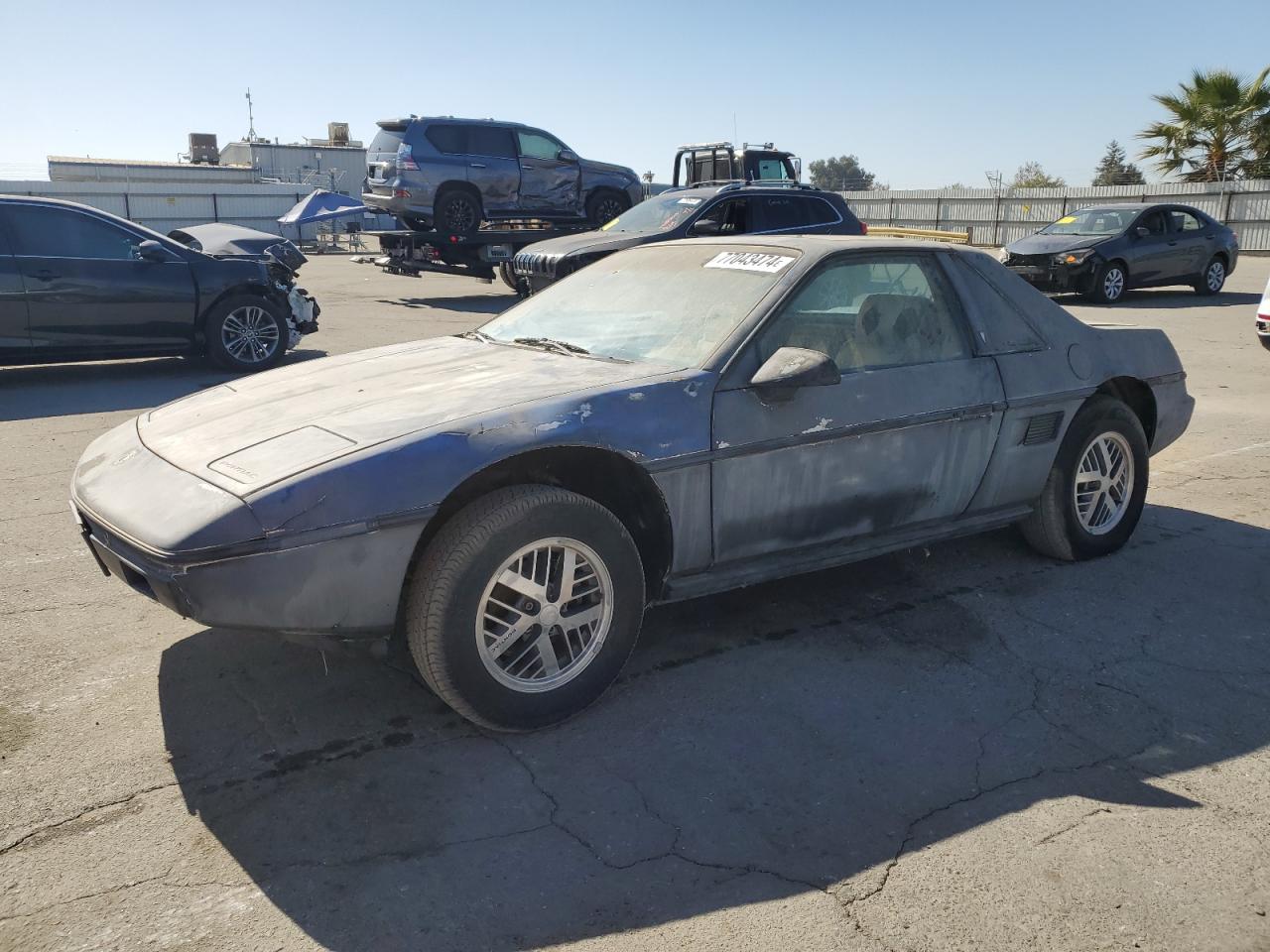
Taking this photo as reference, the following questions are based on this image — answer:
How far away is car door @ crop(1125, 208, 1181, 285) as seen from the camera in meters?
16.2

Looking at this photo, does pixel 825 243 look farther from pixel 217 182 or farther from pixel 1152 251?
pixel 217 182

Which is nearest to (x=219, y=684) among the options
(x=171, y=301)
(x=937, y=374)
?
(x=937, y=374)

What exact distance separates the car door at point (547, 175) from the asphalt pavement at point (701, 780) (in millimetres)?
13147

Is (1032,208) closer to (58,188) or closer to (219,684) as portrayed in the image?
(58,188)

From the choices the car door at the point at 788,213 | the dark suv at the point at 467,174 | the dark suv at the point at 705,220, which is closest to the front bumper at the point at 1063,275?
the dark suv at the point at 705,220

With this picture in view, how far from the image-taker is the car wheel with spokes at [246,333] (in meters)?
9.51

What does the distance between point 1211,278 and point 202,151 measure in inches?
1898

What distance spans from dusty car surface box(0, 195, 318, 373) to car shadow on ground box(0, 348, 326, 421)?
10.6 inches

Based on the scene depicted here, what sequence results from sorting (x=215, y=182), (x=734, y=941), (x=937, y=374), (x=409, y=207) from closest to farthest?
(x=734, y=941) → (x=937, y=374) → (x=409, y=207) → (x=215, y=182)

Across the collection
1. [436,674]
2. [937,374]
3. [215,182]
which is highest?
[215,182]

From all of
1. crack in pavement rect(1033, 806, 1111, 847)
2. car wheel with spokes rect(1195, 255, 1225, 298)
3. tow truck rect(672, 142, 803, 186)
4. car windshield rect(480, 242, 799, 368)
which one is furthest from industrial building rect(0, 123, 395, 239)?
crack in pavement rect(1033, 806, 1111, 847)

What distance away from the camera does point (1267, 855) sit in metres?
2.68

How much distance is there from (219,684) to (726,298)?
89.2 inches

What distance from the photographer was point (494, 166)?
53.8ft
